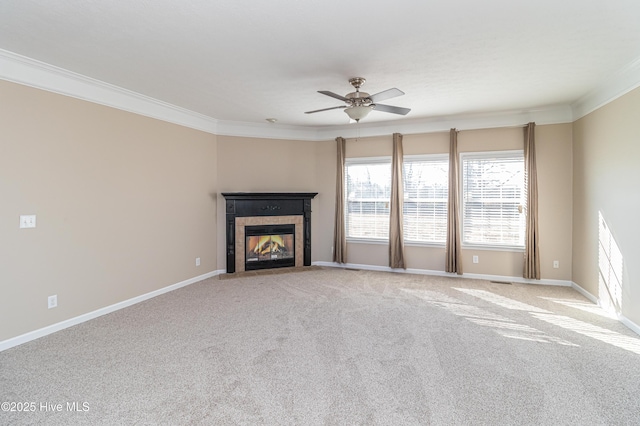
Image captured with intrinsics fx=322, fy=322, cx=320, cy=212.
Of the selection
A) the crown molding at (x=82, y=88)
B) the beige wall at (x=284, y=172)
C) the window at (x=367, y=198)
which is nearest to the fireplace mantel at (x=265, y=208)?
the beige wall at (x=284, y=172)

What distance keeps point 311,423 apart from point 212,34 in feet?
10.1

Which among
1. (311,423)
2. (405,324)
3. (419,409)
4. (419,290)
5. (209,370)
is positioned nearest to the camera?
(311,423)

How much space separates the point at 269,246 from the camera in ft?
20.9

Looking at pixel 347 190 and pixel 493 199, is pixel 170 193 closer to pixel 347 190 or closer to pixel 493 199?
pixel 347 190

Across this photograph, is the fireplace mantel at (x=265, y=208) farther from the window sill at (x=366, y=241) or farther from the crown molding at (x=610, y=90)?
the crown molding at (x=610, y=90)

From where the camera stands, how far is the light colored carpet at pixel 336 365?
7.04ft

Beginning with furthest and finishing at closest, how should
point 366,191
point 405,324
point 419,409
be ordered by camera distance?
point 366,191 < point 405,324 < point 419,409

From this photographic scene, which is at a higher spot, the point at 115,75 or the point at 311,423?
the point at 115,75

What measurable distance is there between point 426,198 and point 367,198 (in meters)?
1.12

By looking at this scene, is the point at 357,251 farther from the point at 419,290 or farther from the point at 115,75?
the point at 115,75

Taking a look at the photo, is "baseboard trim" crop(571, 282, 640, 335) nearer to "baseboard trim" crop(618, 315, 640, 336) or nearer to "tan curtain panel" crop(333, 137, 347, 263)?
"baseboard trim" crop(618, 315, 640, 336)

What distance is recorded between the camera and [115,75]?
3680 mm

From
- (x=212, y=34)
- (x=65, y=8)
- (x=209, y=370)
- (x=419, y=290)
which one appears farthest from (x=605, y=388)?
(x=65, y=8)

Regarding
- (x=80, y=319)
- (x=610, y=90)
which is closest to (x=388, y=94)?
(x=610, y=90)
